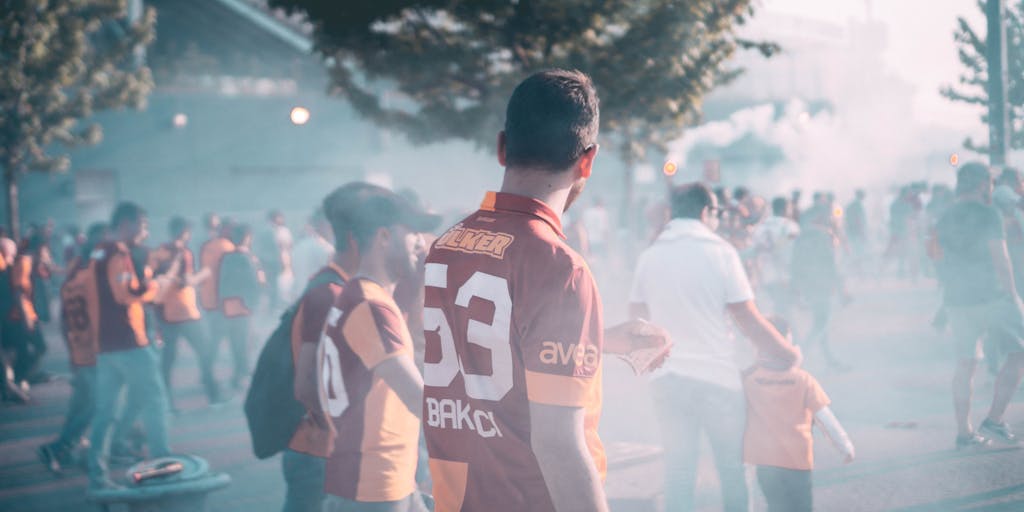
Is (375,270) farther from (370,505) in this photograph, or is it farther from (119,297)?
(119,297)

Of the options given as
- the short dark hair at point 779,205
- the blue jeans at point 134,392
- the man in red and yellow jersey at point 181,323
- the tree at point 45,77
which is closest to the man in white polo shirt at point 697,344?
the blue jeans at point 134,392

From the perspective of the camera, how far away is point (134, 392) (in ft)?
20.8

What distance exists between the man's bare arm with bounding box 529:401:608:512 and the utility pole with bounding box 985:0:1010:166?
8.99 m

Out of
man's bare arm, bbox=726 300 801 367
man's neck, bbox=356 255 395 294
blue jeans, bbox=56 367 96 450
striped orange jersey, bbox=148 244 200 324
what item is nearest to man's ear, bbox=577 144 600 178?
man's neck, bbox=356 255 395 294

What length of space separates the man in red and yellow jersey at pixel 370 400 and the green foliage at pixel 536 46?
169 inches

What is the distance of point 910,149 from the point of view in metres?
49.7

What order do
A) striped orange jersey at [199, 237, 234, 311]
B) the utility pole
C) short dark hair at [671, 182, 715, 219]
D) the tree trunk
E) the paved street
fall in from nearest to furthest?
short dark hair at [671, 182, 715, 219] → the paved street → the utility pole → striped orange jersey at [199, 237, 234, 311] → the tree trunk

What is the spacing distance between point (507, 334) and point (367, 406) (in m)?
1.30

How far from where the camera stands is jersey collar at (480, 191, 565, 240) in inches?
75.6

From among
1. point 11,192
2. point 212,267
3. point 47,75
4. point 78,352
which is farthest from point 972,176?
point 11,192

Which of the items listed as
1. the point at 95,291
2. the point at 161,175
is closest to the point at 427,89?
the point at 95,291

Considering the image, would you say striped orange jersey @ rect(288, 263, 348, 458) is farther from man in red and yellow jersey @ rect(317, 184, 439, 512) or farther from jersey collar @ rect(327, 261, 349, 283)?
man in red and yellow jersey @ rect(317, 184, 439, 512)

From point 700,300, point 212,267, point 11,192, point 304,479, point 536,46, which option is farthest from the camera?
point 11,192

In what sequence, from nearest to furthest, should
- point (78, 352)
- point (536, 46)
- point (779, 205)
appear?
point (78, 352), point (536, 46), point (779, 205)
